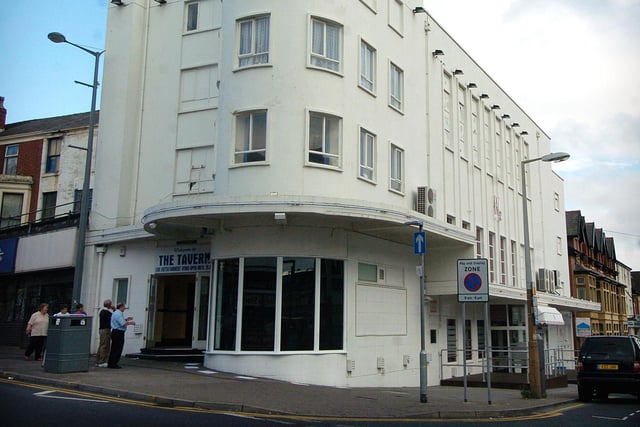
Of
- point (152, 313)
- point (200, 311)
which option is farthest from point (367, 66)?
point (152, 313)

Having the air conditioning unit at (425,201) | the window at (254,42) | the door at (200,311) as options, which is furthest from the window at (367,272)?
the window at (254,42)

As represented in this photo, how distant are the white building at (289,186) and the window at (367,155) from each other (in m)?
0.06

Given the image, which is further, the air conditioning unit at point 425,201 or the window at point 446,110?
the window at point 446,110

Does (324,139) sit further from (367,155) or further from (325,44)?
(325,44)

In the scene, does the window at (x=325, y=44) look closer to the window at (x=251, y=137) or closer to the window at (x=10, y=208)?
the window at (x=251, y=137)

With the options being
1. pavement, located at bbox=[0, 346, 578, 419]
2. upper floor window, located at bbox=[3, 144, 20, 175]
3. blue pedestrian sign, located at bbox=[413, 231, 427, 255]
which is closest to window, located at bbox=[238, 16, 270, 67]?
blue pedestrian sign, located at bbox=[413, 231, 427, 255]

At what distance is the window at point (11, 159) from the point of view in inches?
1220

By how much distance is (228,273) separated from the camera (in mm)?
17578

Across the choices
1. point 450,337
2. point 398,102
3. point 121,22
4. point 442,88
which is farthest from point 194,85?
point 450,337

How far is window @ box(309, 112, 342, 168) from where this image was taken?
1775 centimetres

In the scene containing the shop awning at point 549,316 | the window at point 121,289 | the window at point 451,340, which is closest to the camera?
the window at point 121,289

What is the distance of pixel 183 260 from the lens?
20766 millimetres

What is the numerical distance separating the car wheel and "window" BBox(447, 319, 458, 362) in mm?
7910

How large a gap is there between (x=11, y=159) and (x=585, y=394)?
27748 mm
